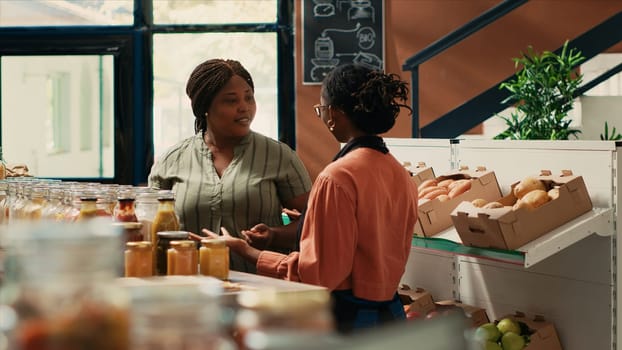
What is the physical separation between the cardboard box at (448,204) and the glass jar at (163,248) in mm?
1606

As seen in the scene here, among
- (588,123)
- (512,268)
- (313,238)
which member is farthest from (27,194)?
(588,123)

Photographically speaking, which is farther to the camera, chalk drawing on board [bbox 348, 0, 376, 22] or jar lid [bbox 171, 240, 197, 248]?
chalk drawing on board [bbox 348, 0, 376, 22]

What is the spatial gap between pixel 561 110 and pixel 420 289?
2.29 meters

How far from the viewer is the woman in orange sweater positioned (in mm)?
2707

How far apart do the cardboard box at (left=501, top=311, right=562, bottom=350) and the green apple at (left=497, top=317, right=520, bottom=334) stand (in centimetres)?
5

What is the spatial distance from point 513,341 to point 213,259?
167cm

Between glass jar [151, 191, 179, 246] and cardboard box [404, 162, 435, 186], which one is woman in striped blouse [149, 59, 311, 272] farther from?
cardboard box [404, 162, 435, 186]

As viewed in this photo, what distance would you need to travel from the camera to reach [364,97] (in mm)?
2900

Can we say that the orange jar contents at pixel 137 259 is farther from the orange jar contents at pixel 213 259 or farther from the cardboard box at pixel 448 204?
the cardboard box at pixel 448 204

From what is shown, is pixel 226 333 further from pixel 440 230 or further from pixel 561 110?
pixel 561 110

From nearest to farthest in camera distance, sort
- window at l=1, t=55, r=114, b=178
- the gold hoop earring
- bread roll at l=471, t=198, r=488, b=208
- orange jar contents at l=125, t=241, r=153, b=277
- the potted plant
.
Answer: orange jar contents at l=125, t=241, r=153, b=277 → the gold hoop earring → bread roll at l=471, t=198, r=488, b=208 → the potted plant → window at l=1, t=55, r=114, b=178

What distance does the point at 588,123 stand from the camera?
21.7ft

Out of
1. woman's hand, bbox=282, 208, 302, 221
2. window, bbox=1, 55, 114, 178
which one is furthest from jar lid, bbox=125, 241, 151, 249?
window, bbox=1, 55, 114, 178

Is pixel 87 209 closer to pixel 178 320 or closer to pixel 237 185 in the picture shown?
pixel 237 185
